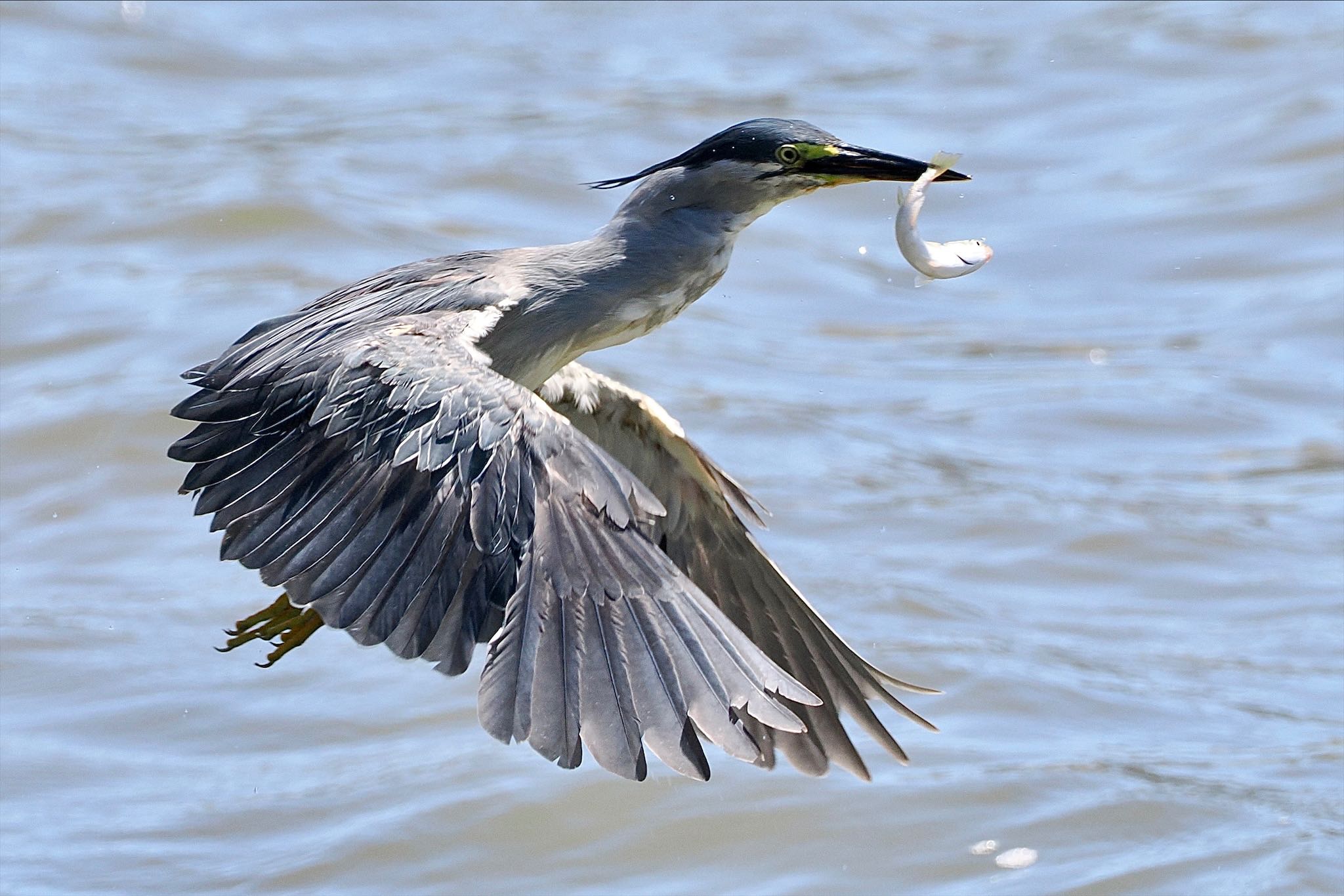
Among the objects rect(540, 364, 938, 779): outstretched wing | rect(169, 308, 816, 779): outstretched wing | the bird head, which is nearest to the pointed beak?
the bird head

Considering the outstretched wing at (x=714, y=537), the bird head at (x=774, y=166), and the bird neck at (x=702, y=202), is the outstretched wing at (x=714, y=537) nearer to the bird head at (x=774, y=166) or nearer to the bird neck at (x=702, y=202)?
the bird neck at (x=702, y=202)

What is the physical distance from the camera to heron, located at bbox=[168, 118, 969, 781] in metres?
4.77

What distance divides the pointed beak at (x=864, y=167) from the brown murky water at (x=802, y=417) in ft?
8.09

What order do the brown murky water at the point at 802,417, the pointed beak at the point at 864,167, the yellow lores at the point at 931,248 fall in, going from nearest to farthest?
the yellow lores at the point at 931,248 → the pointed beak at the point at 864,167 → the brown murky water at the point at 802,417

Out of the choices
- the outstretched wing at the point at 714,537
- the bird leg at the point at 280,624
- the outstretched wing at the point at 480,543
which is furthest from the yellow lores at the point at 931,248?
the bird leg at the point at 280,624

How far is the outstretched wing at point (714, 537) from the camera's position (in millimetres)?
6285

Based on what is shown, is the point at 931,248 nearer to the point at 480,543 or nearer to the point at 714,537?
the point at 714,537

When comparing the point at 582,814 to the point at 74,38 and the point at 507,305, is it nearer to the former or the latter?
the point at 507,305

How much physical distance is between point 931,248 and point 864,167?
0.33 m

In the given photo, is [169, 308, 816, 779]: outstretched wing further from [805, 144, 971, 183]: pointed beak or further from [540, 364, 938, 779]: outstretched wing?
[805, 144, 971, 183]: pointed beak

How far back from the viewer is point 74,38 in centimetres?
1462

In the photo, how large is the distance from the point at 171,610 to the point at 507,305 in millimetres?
3283

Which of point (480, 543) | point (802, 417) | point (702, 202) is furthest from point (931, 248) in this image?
point (802, 417)

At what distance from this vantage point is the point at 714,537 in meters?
6.65
